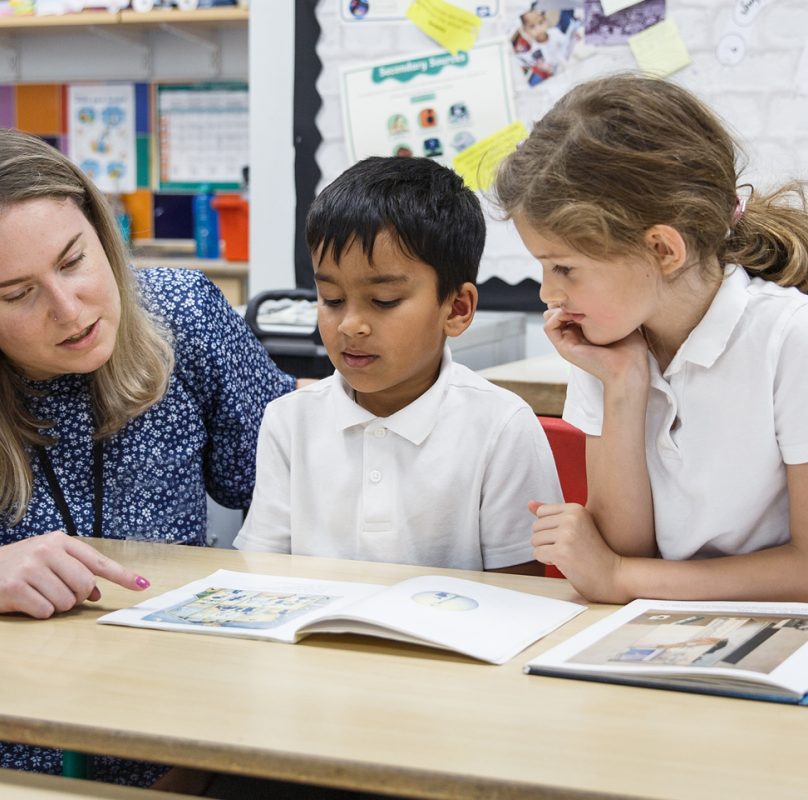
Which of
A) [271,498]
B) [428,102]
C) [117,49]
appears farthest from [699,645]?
[117,49]

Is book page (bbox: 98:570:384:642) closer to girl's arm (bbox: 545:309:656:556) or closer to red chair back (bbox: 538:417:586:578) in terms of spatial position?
girl's arm (bbox: 545:309:656:556)

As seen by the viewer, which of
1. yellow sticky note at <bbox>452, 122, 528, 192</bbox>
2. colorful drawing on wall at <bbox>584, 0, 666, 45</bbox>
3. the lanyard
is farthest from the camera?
yellow sticky note at <bbox>452, 122, 528, 192</bbox>

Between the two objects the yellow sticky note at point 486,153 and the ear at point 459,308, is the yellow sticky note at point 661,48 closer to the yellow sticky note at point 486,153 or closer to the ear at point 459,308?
the yellow sticky note at point 486,153

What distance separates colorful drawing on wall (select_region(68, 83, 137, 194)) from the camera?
482cm

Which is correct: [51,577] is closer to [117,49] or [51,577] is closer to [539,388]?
[539,388]

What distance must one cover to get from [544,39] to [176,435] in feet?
5.87

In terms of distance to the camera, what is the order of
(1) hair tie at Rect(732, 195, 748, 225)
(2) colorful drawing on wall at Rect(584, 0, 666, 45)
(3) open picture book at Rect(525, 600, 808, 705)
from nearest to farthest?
(3) open picture book at Rect(525, 600, 808, 705) → (1) hair tie at Rect(732, 195, 748, 225) → (2) colorful drawing on wall at Rect(584, 0, 666, 45)

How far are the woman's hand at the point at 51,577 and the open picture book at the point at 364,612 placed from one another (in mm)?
35

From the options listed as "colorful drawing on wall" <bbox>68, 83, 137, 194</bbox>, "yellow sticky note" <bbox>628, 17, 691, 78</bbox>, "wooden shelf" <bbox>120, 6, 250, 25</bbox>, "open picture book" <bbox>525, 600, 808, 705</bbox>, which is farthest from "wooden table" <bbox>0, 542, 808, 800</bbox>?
"colorful drawing on wall" <bbox>68, 83, 137, 194</bbox>

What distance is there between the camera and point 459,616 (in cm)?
97

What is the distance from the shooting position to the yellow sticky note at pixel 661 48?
8.98 ft

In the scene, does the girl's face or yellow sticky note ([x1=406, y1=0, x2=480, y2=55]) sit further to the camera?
yellow sticky note ([x1=406, y1=0, x2=480, y2=55])

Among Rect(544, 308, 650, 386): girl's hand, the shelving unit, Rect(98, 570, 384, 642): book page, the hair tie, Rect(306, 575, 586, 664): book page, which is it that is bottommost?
Rect(98, 570, 384, 642): book page

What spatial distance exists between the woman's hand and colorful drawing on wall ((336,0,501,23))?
7.34 feet
